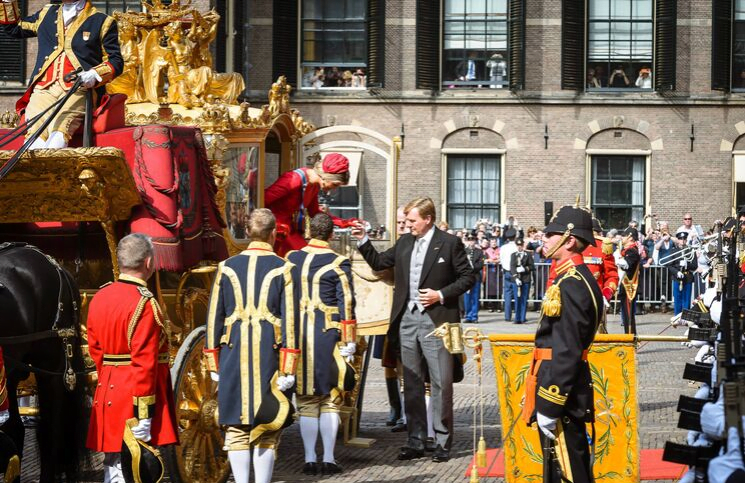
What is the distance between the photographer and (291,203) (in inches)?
408

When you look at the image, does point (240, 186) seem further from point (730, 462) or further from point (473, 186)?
point (473, 186)

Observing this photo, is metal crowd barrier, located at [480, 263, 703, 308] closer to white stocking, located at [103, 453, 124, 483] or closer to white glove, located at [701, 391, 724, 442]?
white stocking, located at [103, 453, 124, 483]

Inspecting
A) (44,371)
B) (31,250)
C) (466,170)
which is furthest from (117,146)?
(466,170)

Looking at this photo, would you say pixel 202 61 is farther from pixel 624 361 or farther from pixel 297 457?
pixel 624 361

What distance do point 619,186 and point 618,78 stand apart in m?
2.75

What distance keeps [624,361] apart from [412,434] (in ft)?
6.87

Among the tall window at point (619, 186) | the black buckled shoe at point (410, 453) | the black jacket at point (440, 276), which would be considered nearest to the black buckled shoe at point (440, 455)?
the black buckled shoe at point (410, 453)

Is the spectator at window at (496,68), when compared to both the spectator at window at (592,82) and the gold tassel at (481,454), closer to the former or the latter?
the spectator at window at (592,82)

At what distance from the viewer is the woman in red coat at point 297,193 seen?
10.3 meters

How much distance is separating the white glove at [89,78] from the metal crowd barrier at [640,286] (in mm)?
17940

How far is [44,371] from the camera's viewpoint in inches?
302

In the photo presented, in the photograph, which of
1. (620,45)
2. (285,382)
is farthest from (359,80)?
(285,382)

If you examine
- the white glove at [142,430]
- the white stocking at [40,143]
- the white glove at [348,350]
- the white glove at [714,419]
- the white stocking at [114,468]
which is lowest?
the white stocking at [114,468]

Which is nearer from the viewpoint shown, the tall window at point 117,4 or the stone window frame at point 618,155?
the tall window at point 117,4
